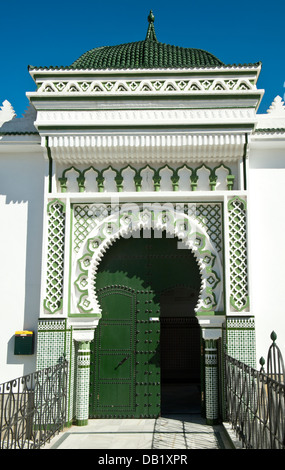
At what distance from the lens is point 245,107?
16.3 feet

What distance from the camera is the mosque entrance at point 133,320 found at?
5066 mm

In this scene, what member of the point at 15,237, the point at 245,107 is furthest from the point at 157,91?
the point at 15,237

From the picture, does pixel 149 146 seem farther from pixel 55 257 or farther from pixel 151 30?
pixel 151 30

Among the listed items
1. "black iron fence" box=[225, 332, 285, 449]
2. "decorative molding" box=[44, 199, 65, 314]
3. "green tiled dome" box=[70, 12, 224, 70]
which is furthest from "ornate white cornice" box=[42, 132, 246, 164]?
"black iron fence" box=[225, 332, 285, 449]

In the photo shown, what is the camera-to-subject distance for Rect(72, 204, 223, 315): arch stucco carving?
4.96 m

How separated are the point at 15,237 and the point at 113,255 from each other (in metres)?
1.03

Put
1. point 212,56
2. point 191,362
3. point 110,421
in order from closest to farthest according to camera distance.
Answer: point 110,421
point 212,56
point 191,362

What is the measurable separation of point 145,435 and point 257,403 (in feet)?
5.09

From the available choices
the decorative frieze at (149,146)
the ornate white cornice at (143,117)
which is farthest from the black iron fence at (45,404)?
the ornate white cornice at (143,117)

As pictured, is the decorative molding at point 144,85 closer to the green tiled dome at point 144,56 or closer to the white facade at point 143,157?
the white facade at point 143,157

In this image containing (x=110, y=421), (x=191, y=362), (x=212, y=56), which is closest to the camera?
(x=110, y=421)

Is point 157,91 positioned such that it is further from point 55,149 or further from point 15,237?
point 15,237

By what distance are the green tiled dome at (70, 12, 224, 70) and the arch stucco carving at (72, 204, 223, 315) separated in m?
1.76

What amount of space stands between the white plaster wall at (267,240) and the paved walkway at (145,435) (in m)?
0.97
